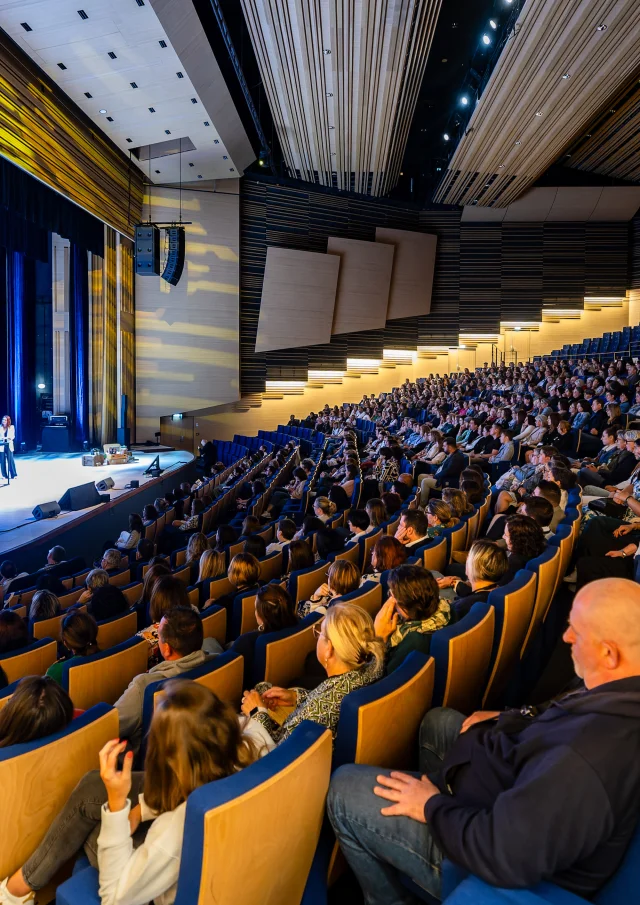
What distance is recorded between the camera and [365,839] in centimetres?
93

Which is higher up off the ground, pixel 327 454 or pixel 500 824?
pixel 500 824

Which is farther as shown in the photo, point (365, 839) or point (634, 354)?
point (634, 354)

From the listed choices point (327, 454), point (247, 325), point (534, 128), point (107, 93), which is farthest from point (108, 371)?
point (534, 128)

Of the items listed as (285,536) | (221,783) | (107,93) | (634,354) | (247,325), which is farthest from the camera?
(247,325)

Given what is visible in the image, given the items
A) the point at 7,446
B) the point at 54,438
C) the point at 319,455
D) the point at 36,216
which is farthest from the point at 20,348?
the point at 319,455

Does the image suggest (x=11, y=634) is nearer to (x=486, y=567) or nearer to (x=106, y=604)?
(x=106, y=604)

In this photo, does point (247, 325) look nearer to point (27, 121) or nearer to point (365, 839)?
point (27, 121)

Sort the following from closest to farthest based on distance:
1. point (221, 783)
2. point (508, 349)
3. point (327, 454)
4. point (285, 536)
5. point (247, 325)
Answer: point (221, 783), point (285, 536), point (327, 454), point (247, 325), point (508, 349)

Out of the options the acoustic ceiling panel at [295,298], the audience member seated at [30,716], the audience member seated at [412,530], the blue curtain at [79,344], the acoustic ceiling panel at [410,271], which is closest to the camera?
the audience member seated at [30,716]

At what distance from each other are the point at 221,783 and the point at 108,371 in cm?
1122

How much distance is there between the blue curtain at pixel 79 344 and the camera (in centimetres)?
A: 1114

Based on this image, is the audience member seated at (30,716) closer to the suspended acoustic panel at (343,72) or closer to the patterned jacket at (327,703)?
the patterned jacket at (327,703)

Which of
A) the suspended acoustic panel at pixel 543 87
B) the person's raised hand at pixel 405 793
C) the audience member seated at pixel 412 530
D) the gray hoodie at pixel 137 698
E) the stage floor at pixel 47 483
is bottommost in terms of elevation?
the stage floor at pixel 47 483

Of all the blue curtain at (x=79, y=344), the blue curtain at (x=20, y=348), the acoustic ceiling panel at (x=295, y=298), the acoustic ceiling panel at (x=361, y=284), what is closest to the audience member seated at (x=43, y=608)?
the blue curtain at (x=20, y=348)
